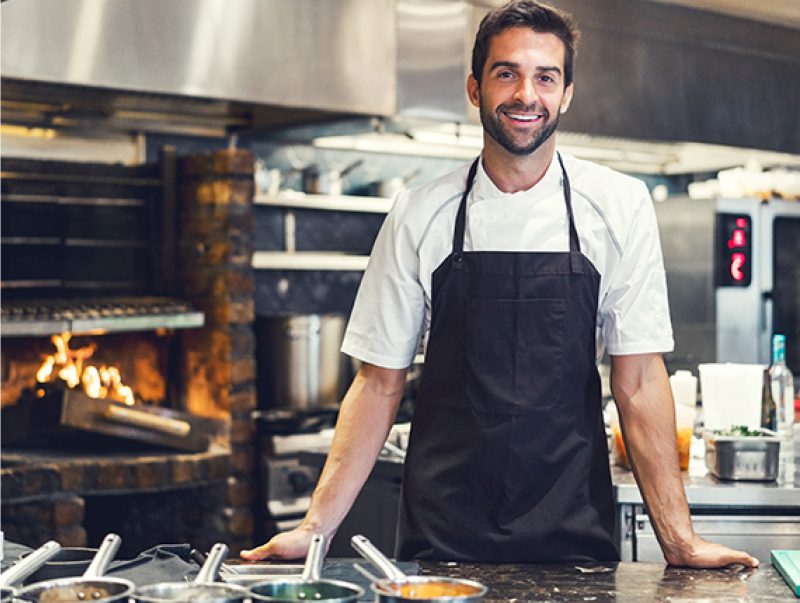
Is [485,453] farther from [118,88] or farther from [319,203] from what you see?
[319,203]

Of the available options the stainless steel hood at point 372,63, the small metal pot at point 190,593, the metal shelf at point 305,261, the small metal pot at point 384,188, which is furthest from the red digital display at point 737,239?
the small metal pot at point 190,593

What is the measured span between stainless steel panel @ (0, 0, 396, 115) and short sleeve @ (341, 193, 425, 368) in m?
1.75

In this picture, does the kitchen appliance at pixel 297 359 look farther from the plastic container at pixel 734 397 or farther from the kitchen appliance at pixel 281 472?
the plastic container at pixel 734 397

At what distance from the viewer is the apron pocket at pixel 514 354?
2.52 m

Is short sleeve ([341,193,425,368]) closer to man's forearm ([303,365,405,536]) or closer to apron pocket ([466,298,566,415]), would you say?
man's forearm ([303,365,405,536])

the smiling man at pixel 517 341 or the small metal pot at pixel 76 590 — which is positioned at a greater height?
the smiling man at pixel 517 341

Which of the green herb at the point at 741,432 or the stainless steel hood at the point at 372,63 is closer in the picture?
the green herb at the point at 741,432

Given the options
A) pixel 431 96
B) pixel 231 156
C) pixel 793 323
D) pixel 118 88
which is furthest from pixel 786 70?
pixel 118 88

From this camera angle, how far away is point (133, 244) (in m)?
5.04

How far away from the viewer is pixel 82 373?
4.78 metres

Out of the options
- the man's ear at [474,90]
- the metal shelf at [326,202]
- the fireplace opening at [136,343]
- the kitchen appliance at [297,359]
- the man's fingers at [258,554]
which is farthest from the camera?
the metal shelf at [326,202]

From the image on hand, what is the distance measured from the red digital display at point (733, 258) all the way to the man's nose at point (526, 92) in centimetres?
386

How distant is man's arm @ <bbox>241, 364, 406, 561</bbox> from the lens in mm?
2506

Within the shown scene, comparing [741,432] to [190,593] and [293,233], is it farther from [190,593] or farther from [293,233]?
[293,233]
